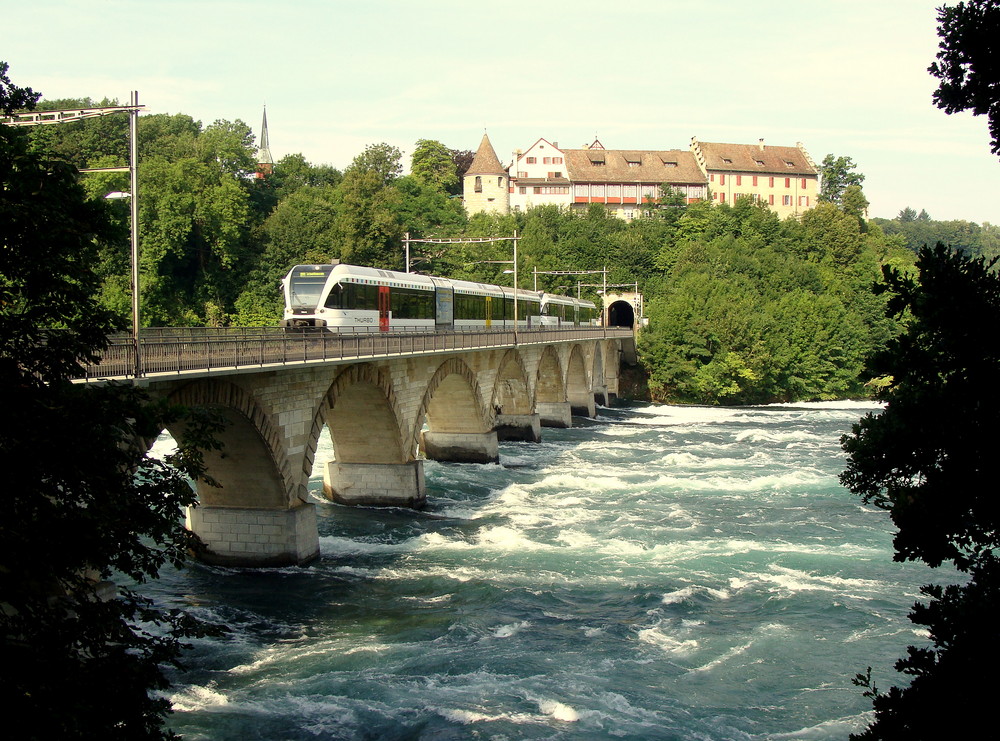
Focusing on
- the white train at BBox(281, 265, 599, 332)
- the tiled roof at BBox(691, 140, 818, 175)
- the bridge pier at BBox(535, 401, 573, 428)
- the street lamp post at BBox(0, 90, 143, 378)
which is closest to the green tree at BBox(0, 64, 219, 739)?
the street lamp post at BBox(0, 90, 143, 378)

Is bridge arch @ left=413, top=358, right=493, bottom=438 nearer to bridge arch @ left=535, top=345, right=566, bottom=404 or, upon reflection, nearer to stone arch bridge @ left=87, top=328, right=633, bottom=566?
stone arch bridge @ left=87, top=328, right=633, bottom=566

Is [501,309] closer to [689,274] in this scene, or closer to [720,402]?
[720,402]

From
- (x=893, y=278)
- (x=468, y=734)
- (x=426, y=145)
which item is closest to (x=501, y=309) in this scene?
(x=468, y=734)

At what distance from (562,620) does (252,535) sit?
31.2ft

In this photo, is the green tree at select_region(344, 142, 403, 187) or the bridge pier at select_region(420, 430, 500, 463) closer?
the bridge pier at select_region(420, 430, 500, 463)

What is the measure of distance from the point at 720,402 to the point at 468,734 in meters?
64.5

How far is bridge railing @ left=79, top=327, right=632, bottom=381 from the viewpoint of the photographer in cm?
1711

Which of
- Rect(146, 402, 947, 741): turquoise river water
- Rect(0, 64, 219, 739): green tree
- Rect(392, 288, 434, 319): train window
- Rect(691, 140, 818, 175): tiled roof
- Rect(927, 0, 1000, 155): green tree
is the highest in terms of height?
Rect(691, 140, 818, 175): tiled roof

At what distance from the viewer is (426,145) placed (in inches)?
4683

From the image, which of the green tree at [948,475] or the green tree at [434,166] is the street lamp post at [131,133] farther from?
the green tree at [434,166]

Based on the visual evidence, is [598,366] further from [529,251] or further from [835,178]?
[835,178]

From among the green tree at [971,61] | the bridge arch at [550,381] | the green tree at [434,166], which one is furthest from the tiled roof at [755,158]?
the green tree at [971,61]

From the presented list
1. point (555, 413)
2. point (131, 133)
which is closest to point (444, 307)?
point (555, 413)

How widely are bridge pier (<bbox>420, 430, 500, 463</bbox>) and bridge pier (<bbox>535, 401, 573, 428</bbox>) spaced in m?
17.8
